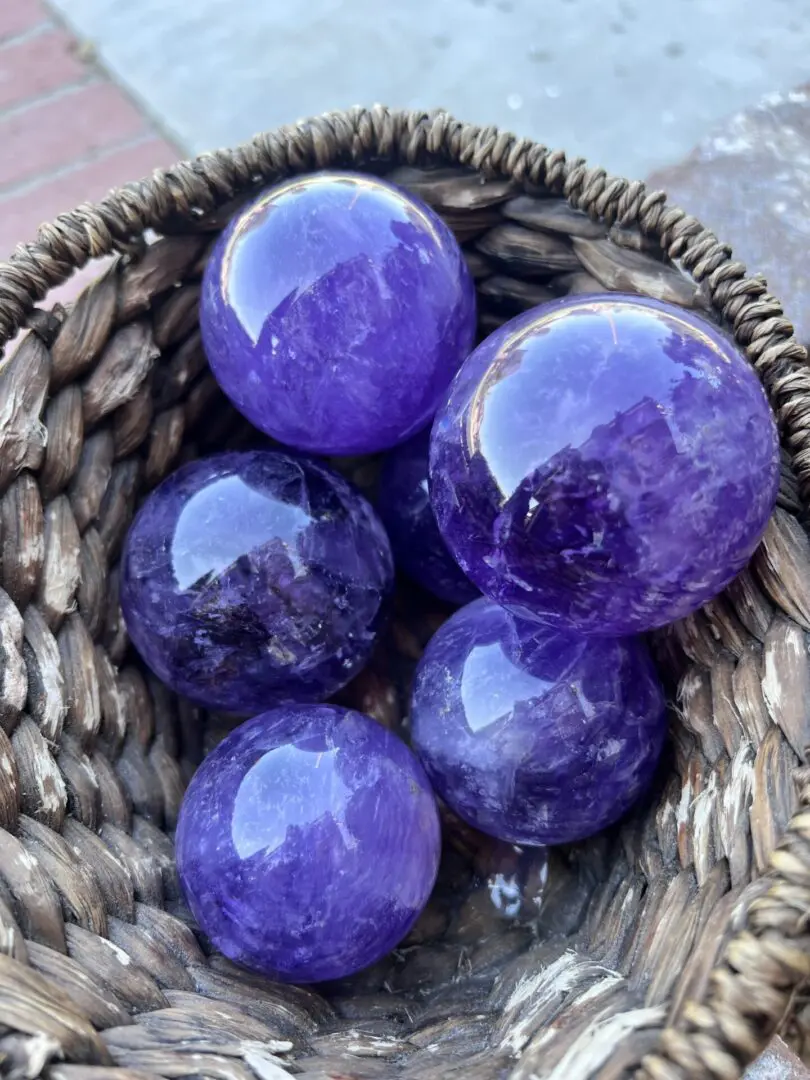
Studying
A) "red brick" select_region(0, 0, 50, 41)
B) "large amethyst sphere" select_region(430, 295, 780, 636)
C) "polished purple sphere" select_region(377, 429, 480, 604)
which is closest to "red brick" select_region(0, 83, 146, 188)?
"red brick" select_region(0, 0, 50, 41)

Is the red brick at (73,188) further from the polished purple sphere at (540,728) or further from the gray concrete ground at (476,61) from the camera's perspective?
the polished purple sphere at (540,728)

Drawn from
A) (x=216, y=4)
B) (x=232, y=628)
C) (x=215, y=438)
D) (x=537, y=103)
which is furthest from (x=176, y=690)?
(x=216, y=4)

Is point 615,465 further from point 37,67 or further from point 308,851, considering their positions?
point 37,67

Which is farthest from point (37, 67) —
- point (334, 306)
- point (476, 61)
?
point (334, 306)

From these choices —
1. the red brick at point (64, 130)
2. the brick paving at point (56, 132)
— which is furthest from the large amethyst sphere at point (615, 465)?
the red brick at point (64, 130)

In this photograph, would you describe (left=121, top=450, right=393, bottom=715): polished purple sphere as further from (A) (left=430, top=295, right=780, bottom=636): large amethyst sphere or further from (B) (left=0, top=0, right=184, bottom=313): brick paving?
(B) (left=0, top=0, right=184, bottom=313): brick paving

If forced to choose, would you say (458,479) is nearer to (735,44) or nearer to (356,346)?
(356,346)
